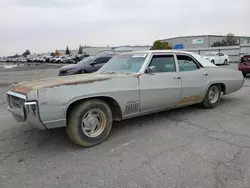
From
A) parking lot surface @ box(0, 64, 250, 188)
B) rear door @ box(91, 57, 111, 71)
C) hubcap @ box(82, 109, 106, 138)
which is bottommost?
parking lot surface @ box(0, 64, 250, 188)

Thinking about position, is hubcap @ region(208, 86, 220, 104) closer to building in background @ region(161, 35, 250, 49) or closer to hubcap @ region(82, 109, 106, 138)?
hubcap @ region(82, 109, 106, 138)

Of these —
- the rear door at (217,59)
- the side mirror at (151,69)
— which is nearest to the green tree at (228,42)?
the rear door at (217,59)

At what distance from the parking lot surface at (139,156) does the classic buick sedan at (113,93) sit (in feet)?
1.30

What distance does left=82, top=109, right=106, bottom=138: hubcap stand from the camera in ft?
12.0

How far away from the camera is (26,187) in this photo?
2.61 metres

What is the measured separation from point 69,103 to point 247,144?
9.71 ft

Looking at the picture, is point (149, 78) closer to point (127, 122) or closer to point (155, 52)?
point (155, 52)

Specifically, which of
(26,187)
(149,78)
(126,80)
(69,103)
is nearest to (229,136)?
(149,78)

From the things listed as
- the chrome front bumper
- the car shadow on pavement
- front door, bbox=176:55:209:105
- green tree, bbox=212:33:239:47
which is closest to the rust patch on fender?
front door, bbox=176:55:209:105

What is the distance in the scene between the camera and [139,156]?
3316 mm

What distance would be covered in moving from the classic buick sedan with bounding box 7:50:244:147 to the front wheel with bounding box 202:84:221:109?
1.1 inches

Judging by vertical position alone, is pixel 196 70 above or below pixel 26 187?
above

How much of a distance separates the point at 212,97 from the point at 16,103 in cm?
476

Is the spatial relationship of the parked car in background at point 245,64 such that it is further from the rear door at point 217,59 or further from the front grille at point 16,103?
the front grille at point 16,103
